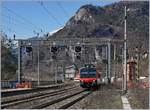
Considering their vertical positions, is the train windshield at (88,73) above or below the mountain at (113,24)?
below

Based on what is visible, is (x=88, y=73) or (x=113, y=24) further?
(x=113, y=24)

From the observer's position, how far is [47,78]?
449 ft

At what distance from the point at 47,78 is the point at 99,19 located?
1030 inches

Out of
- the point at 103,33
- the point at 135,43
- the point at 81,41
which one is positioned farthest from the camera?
the point at 103,33

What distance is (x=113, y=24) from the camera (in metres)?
121

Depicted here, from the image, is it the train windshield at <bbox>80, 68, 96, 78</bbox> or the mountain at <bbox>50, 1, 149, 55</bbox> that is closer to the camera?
the train windshield at <bbox>80, 68, 96, 78</bbox>

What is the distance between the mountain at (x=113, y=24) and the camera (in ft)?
273

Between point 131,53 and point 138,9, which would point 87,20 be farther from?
point 131,53

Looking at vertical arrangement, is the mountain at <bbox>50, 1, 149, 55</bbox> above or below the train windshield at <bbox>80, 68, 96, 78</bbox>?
above

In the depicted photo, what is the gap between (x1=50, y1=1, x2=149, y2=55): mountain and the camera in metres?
83.1

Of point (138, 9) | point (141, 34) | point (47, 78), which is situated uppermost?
point (138, 9)

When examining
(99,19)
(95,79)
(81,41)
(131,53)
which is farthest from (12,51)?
(99,19)

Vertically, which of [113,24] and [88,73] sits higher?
[113,24]

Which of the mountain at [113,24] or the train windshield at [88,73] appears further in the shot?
the mountain at [113,24]
